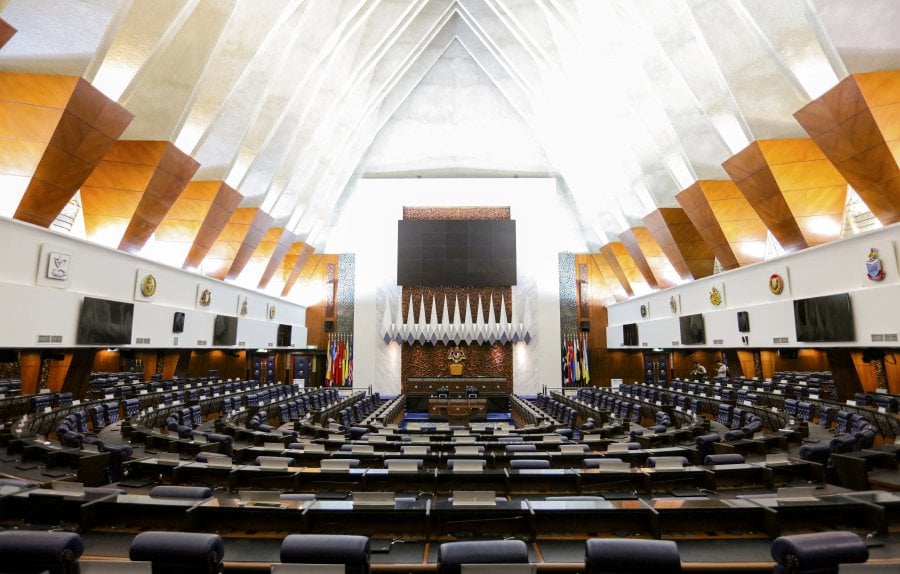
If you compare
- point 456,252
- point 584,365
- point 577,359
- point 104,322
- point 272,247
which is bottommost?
point 584,365

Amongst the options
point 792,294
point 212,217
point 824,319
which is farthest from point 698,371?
point 212,217

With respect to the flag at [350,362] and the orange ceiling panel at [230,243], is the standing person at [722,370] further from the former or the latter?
the orange ceiling panel at [230,243]

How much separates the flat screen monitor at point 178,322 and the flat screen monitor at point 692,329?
21.4m

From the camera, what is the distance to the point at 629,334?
2609 cm

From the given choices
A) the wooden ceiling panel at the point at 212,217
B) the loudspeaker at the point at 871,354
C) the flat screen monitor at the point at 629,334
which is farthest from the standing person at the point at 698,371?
the wooden ceiling panel at the point at 212,217

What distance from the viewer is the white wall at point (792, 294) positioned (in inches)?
419

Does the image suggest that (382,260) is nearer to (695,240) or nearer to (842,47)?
(695,240)

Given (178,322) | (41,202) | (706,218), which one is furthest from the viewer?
(706,218)

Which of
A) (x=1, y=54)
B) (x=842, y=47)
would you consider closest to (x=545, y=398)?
(x=842, y=47)

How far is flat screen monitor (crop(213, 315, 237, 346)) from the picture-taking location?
61.5 feet

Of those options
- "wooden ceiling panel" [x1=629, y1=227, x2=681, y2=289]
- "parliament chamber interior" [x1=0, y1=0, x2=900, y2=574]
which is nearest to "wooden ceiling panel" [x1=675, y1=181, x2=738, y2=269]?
"parliament chamber interior" [x1=0, y1=0, x2=900, y2=574]

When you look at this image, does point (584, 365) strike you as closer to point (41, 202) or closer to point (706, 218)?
point (706, 218)

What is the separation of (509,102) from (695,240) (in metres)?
13.9

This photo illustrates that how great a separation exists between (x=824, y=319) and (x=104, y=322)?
67.6 feet
